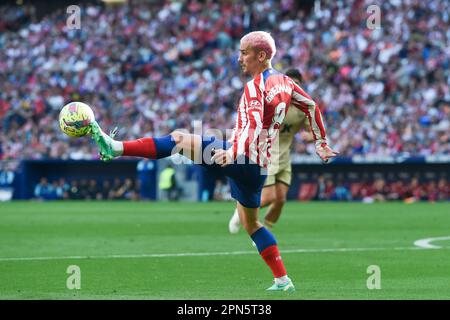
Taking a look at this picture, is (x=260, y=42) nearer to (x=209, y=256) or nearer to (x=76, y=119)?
(x=76, y=119)

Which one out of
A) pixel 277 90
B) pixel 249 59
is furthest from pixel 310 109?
pixel 249 59

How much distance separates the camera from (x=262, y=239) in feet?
30.9

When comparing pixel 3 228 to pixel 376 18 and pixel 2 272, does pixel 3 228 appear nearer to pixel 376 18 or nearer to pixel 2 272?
pixel 2 272

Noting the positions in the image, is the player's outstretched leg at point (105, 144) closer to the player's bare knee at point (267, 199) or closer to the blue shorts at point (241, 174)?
the blue shorts at point (241, 174)

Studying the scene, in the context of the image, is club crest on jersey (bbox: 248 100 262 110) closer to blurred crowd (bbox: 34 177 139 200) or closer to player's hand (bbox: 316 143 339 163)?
player's hand (bbox: 316 143 339 163)

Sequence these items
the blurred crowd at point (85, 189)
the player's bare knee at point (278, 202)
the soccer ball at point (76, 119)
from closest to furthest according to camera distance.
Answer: the soccer ball at point (76, 119) < the player's bare knee at point (278, 202) < the blurred crowd at point (85, 189)

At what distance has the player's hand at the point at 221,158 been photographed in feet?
28.2

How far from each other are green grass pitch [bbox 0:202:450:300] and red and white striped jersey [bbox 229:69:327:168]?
1273 mm

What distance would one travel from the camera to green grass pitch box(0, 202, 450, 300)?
9.30 metres

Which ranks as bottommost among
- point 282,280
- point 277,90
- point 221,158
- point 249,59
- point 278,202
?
point 282,280

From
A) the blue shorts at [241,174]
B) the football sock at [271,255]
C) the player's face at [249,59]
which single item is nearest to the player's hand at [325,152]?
the blue shorts at [241,174]

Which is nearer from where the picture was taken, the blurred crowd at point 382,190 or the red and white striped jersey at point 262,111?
the red and white striped jersey at point 262,111

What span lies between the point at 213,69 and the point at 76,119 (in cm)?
2843

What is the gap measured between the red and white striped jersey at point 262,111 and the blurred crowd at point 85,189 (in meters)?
25.2
